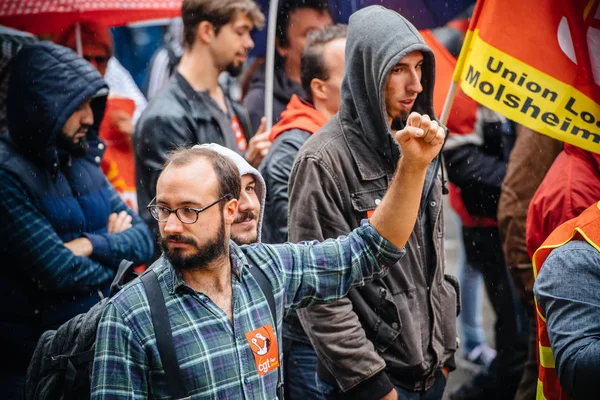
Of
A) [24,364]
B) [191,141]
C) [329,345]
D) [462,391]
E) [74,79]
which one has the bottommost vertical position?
[462,391]

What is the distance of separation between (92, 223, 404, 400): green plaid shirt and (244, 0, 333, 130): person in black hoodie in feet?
10.2

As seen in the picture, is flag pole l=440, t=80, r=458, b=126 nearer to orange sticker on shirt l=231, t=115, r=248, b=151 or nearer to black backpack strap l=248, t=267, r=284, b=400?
black backpack strap l=248, t=267, r=284, b=400

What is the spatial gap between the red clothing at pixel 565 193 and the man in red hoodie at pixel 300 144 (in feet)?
3.82

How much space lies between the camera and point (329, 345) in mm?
3322

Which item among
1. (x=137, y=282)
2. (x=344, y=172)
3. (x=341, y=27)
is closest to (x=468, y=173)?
(x=341, y=27)

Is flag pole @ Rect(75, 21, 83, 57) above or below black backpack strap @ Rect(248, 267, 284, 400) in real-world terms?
above

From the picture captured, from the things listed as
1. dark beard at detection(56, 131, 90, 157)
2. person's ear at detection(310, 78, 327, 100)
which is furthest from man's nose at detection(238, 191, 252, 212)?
person's ear at detection(310, 78, 327, 100)

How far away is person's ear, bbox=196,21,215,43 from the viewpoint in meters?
5.18

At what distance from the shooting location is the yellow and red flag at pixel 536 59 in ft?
12.9

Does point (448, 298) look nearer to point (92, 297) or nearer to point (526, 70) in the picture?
point (526, 70)

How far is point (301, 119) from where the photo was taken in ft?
14.4

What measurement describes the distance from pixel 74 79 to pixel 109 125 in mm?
2271

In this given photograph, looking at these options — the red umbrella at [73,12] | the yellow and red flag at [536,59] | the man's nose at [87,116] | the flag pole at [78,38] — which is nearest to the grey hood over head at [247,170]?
the man's nose at [87,116]

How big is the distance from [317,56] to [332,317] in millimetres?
1718
